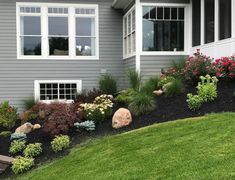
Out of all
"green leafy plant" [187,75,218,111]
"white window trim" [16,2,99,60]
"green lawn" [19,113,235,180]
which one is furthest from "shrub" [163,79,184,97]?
"white window trim" [16,2,99,60]

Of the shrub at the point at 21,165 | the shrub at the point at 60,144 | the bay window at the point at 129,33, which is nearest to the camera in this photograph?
the shrub at the point at 21,165

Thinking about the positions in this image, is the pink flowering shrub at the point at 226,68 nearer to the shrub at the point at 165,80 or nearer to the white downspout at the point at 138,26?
the shrub at the point at 165,80

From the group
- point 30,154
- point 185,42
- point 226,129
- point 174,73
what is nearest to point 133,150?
point 226,129

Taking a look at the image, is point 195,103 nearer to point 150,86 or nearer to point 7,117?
point 150,86

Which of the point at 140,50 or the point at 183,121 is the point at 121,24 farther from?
the point at 183,121

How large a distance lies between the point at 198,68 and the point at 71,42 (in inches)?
221

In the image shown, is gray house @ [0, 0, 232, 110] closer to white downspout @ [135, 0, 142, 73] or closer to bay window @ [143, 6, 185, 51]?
bay window @ [143, 6, 185, 51]

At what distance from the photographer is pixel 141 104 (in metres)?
8.51


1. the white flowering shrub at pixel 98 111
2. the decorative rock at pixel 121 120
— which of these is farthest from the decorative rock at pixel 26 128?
the decorative rock at pixel 121 120

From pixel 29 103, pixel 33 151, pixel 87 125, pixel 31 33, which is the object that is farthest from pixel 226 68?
pixel 31 33

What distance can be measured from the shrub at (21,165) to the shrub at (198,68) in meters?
4.80

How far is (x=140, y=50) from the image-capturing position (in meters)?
11.5

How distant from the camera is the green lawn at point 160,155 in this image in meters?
4.48

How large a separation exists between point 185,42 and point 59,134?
226 inches
